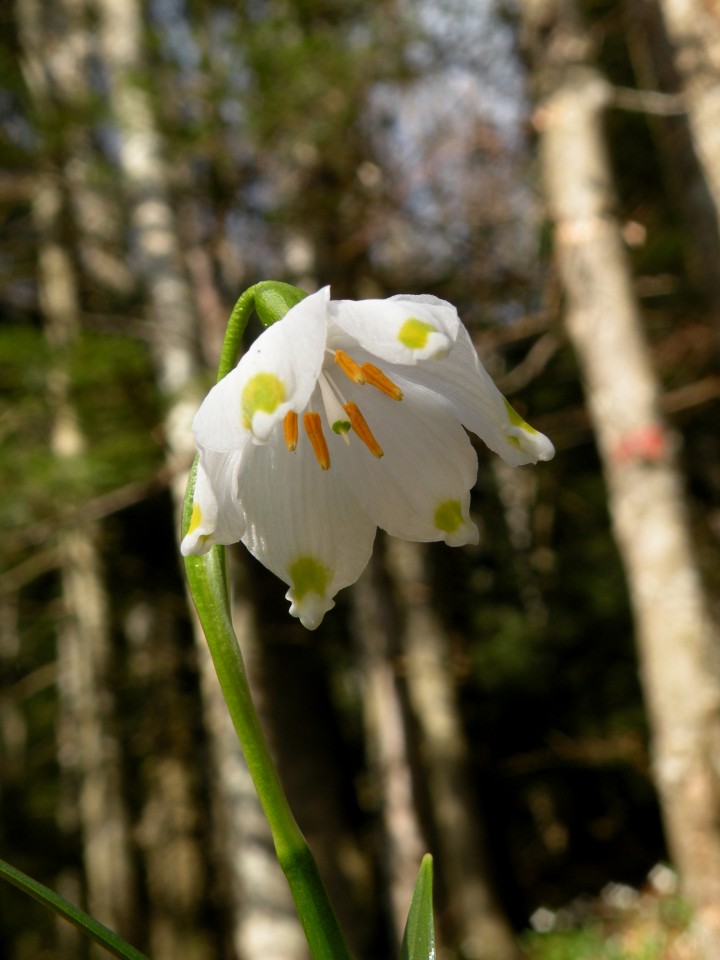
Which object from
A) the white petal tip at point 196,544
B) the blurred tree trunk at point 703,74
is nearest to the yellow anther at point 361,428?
the white petal tip at point 196,544

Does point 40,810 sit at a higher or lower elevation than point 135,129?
lower

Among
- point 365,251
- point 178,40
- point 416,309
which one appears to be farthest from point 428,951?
point 178,40

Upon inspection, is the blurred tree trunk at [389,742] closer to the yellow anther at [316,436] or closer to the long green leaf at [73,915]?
the yellow anther at [316,436]

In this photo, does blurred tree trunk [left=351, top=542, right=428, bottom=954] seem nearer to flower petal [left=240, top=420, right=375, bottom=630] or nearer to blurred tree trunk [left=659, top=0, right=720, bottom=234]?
blurred tree trunk [left=659, top=0, right=720, bottom=234]

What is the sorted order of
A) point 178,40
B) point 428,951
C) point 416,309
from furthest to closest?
point 178,40
point 416,309
point 428,951

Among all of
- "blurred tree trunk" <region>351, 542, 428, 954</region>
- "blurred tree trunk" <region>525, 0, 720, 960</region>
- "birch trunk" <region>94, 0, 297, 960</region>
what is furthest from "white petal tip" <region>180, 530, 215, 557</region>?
"blurred tree trunk" <region>351, 542, 428, 954</region>

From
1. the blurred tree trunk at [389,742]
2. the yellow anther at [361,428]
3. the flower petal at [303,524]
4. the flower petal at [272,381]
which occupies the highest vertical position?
the flower petal at [272,381]

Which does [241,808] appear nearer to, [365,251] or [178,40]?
[365,251]

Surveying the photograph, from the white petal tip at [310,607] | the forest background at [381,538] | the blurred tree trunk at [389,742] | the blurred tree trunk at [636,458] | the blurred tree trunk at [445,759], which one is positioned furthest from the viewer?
the blurred tree trunk at [445,759]
